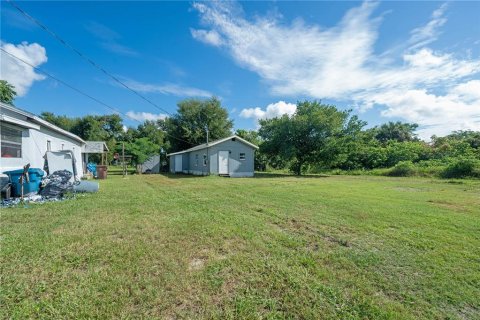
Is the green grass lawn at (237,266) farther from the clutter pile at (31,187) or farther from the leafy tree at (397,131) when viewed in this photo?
the leafy tree at (397,131)

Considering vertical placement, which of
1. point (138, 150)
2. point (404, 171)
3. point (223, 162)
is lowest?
point (404, 171)

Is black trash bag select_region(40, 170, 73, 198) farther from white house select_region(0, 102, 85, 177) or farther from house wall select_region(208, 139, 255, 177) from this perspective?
house wall select_region(208, 139, 255, 177)

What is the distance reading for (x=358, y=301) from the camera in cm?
221

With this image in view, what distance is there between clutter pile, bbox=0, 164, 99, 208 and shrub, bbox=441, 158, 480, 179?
2402cm

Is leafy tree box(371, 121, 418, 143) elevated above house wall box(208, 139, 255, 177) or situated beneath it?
elevated above

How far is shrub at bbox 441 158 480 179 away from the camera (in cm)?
1588

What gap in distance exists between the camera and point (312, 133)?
69.4 feet

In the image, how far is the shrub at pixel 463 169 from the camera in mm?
15875

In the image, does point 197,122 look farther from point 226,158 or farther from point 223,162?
point 223,162

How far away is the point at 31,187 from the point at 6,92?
1610 cm

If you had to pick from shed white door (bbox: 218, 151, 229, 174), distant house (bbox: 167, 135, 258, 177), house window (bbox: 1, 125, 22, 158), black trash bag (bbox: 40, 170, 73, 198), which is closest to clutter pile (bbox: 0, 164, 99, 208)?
black trash bag (bbox: 40, 170, 73, 198)

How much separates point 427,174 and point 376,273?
21063mm

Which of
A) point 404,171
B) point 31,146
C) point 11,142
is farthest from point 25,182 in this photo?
point 404,171

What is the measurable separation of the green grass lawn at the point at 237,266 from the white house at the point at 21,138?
392 centimetres
